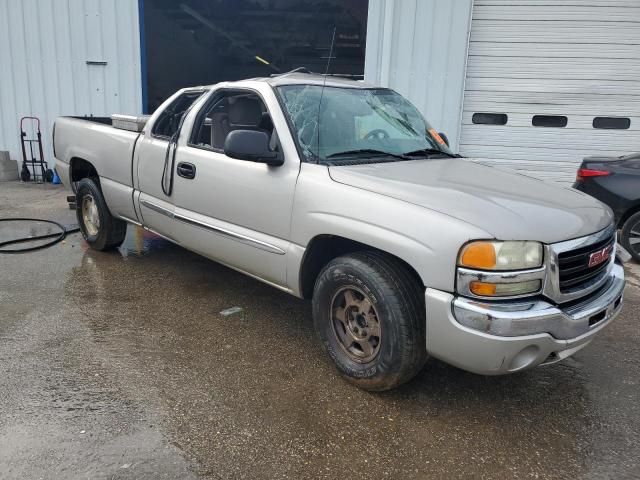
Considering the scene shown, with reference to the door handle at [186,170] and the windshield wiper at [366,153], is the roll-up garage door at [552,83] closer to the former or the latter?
the windshield wiper at [366,153]

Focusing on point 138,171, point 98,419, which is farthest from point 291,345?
point 138,171

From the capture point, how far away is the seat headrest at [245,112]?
4.05 m

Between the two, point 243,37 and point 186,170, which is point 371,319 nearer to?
point 186,170

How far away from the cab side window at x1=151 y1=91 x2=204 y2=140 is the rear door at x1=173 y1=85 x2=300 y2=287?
0.47 metres

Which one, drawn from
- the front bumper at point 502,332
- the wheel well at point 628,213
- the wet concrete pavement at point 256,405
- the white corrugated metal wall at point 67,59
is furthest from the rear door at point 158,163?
the white corrugated metal wall at point 67,59

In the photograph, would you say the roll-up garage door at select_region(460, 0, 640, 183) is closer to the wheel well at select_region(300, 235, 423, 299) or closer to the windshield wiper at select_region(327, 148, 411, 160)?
the windshield wiper at select_region(327, 148, 411, 160)

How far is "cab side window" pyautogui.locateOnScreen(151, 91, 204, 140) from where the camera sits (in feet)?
15.0

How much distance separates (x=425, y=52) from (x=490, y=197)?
21.6 feet

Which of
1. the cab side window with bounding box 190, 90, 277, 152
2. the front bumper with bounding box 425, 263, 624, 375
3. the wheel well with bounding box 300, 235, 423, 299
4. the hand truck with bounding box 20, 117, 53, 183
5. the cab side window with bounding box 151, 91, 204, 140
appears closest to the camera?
the front bumper with bounding box 425, 263, 624, 375

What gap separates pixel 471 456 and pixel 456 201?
4.06 feet

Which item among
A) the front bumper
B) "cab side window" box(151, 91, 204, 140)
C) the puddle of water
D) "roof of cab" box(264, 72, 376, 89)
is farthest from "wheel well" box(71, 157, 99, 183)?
the front bumper

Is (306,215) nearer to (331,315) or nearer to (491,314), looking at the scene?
(331,315)

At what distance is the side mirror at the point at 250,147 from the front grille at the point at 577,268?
1.75m

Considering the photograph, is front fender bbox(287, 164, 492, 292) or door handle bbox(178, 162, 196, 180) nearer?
front fender bbox(287, 164, 492, 292)
